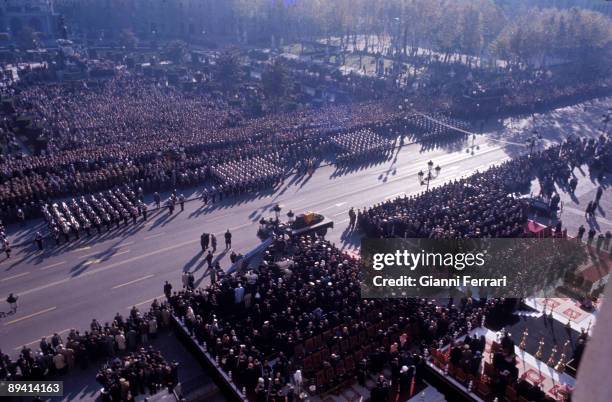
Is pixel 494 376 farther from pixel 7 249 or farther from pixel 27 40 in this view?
pixel 27 40

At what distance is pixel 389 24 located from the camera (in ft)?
325

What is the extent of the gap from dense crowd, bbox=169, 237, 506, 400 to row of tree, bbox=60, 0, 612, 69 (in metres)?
65.9

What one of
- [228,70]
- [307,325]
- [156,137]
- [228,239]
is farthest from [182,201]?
[228,70]

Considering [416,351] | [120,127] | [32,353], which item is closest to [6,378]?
[32,353]

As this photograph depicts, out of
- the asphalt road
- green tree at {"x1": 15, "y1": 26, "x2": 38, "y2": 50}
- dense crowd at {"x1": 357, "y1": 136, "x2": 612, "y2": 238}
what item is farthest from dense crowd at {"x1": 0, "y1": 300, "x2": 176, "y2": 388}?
green tree at {"x1": 15, "y1": 26, "x2": 38, "y2": 50}

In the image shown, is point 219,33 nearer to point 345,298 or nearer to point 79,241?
point 79,241

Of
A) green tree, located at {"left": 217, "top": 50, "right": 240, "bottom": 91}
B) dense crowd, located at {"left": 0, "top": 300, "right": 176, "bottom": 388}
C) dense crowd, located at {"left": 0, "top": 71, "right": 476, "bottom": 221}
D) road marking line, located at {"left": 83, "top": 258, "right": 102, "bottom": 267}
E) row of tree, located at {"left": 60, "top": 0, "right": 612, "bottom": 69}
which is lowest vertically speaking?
road marking line, located at {"left": 83, "top": 258, "right": 102, "bottom": 267}

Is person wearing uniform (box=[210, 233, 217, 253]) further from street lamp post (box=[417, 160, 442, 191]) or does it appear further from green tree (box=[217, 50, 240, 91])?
green tree (box=[217, 50, 240, 91])

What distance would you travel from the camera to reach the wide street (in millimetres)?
21469

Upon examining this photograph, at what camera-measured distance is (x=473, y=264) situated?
78.7ft

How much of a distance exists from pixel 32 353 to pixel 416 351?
14.2 m

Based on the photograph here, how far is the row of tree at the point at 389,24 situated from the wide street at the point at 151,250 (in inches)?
1959

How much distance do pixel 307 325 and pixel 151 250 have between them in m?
11.7

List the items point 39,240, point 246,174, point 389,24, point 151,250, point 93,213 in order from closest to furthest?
point 39,240
point 151,250
point 93,213
point 246,174
point 389,24
